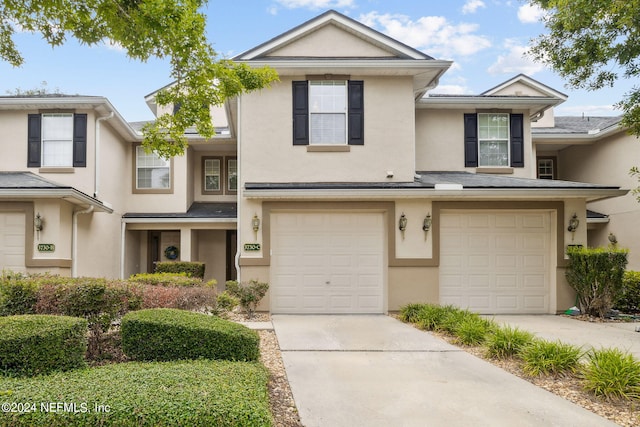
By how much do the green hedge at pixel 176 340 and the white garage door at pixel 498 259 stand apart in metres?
6.78

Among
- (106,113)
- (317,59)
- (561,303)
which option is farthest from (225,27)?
(561,303)

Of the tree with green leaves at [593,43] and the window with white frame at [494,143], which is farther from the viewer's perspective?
the window with white frame at [494,143]

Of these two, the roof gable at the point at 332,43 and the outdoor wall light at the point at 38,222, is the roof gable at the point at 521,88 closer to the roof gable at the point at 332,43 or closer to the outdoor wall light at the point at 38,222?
the roof gable at the point at 332,43

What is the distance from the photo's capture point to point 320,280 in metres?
10.4

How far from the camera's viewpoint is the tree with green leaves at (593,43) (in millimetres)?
7512

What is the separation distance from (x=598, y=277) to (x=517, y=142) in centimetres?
454

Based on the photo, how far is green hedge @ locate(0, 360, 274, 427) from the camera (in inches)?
134

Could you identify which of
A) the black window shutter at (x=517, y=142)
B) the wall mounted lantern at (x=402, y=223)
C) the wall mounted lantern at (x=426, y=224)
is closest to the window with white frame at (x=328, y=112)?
the wall mounted lantern at (x=402, y=223)

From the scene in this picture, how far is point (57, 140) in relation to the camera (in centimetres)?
1255

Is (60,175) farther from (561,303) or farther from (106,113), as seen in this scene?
(561,303)

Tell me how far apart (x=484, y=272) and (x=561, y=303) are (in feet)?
6.28

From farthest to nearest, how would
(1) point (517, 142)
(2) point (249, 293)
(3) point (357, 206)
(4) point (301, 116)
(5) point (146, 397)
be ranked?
(1) point (517, 142) < (4) point (301, 116) < (3) point (357, 206) < (2) point (249, 293) < (5) point (146, 397)

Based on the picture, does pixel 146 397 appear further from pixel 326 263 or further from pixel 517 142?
pixel 517 142

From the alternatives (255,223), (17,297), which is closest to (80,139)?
(255,223)
